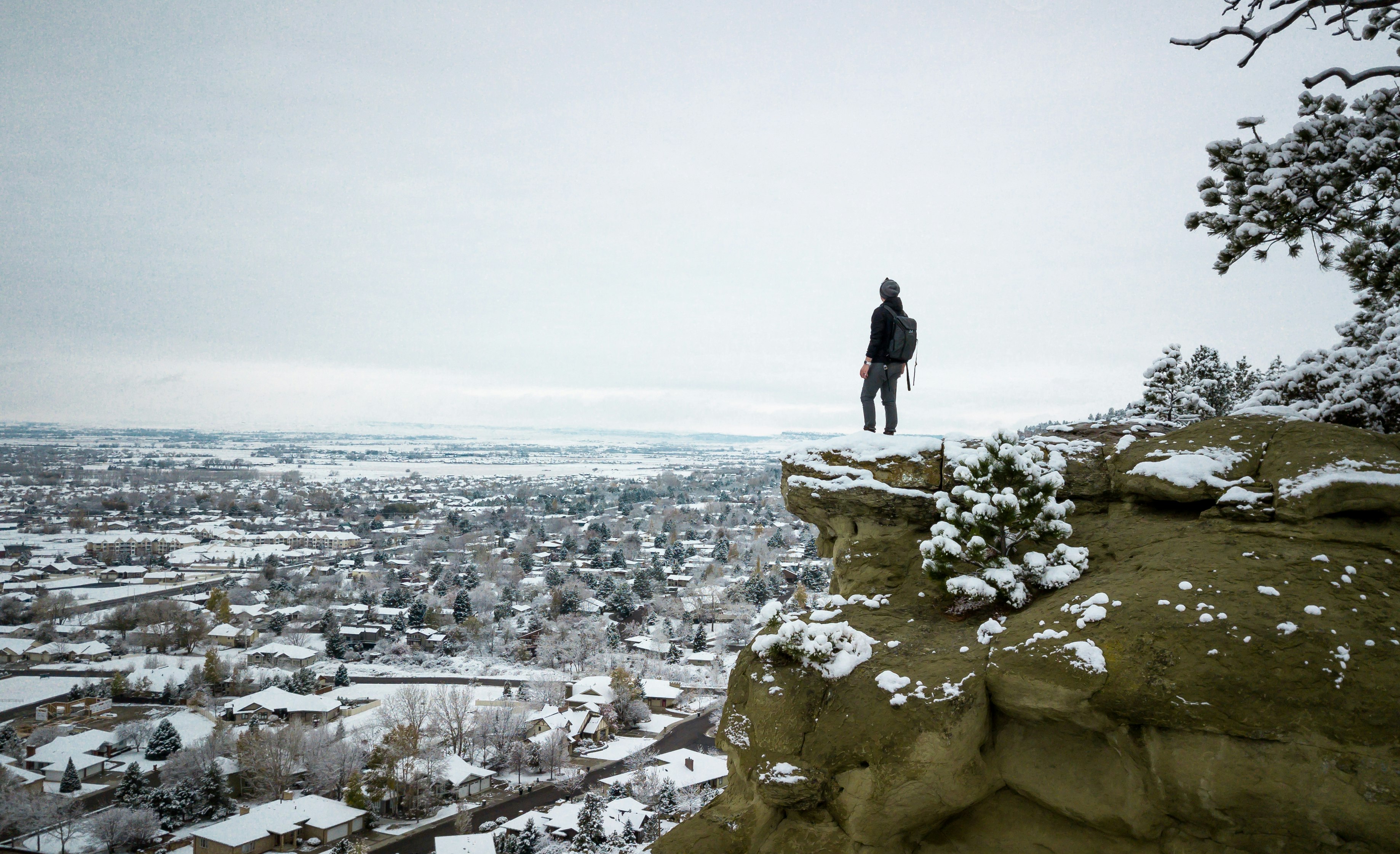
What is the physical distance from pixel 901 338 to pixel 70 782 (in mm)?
38509

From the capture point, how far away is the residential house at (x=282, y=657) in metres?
44.0

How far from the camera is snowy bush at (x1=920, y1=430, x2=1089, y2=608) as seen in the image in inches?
279

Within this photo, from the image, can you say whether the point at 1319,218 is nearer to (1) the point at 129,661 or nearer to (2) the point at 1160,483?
(2) the point at 1160,483

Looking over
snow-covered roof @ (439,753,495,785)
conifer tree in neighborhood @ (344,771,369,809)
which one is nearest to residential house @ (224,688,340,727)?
conifer tree in neighborhood @ (344,771,369,809)

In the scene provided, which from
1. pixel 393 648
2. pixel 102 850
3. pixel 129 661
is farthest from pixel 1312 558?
pixel 129 661

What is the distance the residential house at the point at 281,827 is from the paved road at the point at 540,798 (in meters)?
2.41

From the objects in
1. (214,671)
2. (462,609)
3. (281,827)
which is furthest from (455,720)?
(462,609)

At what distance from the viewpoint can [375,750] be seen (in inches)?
1171

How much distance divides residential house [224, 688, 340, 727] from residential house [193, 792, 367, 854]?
25.1 feet

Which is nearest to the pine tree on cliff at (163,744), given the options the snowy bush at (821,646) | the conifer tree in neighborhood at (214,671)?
the conifer tree in neighborhood at (214,671)

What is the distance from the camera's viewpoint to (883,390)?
32.2 ft

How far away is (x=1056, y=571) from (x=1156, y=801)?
2.24 meters

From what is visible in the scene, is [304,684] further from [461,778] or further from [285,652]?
[461,778]

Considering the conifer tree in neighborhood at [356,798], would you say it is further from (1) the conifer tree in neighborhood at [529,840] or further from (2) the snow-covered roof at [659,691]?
(2) the snow-covered roof at [659,691]
